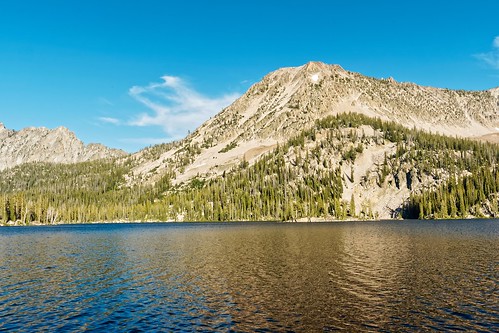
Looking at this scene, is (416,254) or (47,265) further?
(416,254)

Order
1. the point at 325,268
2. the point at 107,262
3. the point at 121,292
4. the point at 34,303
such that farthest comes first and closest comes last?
the point at 107,262 < the point at 325,268 < the point at 121,292 < the point at 34,303

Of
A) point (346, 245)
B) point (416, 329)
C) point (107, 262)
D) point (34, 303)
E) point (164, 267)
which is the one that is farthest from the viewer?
point (346, 245)

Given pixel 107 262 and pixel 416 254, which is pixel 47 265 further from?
pixel 416 254

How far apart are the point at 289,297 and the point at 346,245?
1857 inches

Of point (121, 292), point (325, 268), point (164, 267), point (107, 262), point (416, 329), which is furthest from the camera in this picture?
point (107, 262)

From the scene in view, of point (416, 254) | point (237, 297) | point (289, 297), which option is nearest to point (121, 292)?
point (237, 297)

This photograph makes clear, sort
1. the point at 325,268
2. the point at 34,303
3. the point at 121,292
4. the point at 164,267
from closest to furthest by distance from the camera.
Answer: the point at 34,303, the point at 121,292, the point at 325,268, the point at 164,267

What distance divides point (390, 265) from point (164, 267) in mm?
35402

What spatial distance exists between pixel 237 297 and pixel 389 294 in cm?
1625

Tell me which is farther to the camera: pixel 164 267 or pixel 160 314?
pixel 164 267

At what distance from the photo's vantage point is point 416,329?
90.2 ft

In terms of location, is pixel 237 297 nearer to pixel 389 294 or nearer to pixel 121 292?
pixel 121 292

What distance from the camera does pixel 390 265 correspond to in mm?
54688

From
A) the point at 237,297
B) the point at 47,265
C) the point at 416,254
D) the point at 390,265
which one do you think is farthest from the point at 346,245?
the point at 47,265
